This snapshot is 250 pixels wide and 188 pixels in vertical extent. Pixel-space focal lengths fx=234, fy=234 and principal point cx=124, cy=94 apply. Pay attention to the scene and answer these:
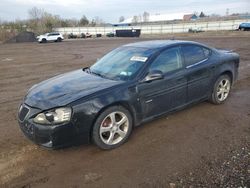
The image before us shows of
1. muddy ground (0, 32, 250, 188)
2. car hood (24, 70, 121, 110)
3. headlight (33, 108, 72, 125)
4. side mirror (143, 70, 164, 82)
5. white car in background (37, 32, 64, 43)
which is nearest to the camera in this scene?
muddy ground (0, 32, 250, 188)

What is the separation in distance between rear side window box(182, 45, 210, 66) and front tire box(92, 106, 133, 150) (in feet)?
5.74

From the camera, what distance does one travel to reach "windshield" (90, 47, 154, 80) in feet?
13.1

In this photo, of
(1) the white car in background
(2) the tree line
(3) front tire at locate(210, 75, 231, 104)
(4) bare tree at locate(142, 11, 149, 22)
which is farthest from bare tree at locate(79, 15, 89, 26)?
(3) front tire at locate(210, 75, 231, 104)

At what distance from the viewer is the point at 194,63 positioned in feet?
15.3

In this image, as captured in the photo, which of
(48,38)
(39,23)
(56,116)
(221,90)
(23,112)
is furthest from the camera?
(39,23)

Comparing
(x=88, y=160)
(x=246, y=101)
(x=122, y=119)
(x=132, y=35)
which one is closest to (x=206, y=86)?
(x=246, y=101)

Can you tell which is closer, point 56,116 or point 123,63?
point 56,116

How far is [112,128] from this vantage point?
3.63 meters

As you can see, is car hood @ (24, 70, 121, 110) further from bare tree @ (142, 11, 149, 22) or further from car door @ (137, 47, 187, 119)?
bare tree @ (142, 11, 149, 22)

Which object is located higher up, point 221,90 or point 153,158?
point 221,90

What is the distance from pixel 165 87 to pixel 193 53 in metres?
1.17

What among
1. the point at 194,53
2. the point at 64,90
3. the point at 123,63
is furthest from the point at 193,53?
the point at 64,90

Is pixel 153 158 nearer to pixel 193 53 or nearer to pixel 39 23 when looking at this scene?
pixel 193 53

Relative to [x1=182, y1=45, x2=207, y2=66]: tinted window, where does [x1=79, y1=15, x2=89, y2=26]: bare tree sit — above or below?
above
